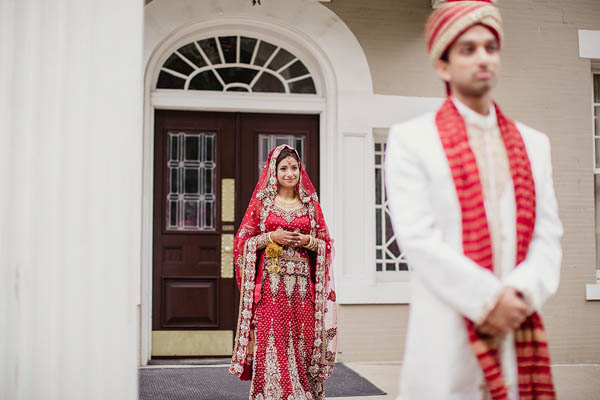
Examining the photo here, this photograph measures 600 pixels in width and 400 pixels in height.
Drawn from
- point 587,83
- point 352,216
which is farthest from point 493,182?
point 587,83

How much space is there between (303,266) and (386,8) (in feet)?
10.6

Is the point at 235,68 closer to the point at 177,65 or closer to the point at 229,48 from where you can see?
the point at 229,48

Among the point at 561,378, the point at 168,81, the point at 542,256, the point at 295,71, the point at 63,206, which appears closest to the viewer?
the point at 542,256

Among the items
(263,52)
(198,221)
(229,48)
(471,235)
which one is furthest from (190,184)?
(471,235)

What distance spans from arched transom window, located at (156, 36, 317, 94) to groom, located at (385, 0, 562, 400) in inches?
188

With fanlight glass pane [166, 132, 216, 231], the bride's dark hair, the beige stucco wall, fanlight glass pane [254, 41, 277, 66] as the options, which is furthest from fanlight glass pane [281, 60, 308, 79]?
the bride's dark hair

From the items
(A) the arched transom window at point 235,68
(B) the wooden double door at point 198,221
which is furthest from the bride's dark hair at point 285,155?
(A) the arched transom window at point 235,68

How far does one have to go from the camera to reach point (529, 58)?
694 centimetres

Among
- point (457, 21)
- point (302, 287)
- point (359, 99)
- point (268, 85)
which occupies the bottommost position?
point (302, 287)

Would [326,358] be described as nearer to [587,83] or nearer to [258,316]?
[258,316]

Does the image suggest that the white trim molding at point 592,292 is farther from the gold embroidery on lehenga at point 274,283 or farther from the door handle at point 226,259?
the gold embroidery on lehenga at point 274,283

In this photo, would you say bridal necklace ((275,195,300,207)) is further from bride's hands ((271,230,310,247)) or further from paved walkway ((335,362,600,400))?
paved walkway ((335,362,600,400))

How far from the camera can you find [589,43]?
6.97 metres

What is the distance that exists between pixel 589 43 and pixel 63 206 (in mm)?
6056
